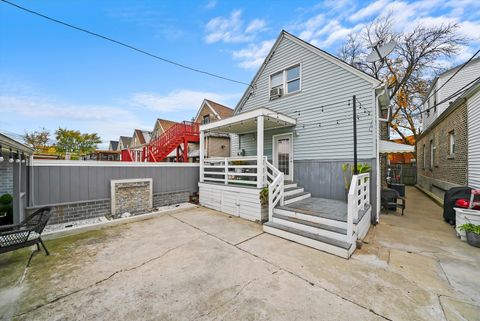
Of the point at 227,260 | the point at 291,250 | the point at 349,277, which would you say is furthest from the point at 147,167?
the point at 349,277

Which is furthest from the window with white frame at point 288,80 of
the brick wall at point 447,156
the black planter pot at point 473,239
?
the brick wall at point 447,156

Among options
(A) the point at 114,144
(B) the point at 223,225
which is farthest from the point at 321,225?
(A) the point at 114,144

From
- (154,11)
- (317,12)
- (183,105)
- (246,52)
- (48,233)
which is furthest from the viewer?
(183,105)

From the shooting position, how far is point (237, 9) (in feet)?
24.1

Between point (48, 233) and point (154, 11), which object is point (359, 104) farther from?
point (48, 233)

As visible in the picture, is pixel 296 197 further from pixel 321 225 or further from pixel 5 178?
pixel 5 178

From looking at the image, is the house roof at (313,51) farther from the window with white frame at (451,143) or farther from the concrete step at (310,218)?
the window with white frame at (451,143)

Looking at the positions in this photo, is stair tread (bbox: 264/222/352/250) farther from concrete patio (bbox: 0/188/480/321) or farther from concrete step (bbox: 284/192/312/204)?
concrete step (bbox: 284/192/312/204)

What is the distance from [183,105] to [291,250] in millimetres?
16529

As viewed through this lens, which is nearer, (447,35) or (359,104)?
(359,104)

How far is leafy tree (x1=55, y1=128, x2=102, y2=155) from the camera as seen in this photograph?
2309cm

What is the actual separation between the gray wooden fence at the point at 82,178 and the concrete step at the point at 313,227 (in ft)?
15.6

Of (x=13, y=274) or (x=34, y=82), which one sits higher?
(x=34, y=82)

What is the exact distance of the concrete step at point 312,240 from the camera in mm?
3471
